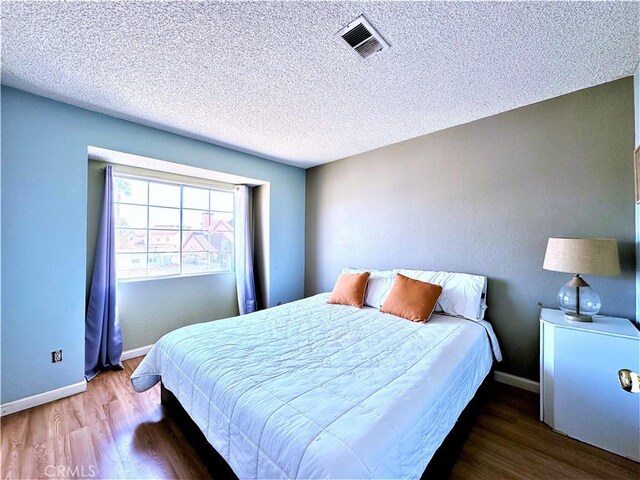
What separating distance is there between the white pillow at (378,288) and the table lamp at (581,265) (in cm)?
132

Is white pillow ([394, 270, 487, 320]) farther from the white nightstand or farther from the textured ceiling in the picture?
the textured ceiling

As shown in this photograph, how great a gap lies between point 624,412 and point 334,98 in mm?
2859

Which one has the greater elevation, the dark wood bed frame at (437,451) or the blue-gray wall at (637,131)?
the blue-gray wall at (637,131)

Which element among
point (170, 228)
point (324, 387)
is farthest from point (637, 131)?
point (170, 228)

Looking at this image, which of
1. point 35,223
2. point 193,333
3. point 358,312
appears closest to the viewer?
point 193,333

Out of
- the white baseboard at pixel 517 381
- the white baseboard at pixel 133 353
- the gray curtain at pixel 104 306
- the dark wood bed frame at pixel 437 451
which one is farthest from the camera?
the white baseboard at pixel 133 353

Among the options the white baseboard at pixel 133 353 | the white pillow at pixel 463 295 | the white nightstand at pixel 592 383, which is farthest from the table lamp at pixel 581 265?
the white baseboard at pixel 133 353

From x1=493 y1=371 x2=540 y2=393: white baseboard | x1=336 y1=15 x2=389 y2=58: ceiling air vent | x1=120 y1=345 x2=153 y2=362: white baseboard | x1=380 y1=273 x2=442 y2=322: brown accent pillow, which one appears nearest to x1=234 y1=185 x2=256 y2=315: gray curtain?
x1=120 y1=345 x2=153 y2=362: white baseboard

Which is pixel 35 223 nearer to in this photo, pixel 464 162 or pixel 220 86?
pixel 220 86

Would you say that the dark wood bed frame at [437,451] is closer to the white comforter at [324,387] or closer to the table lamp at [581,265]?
the white comforter at [324,387]

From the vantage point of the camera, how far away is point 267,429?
1.04 m

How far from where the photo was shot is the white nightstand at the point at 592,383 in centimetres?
151

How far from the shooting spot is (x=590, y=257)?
167 cm

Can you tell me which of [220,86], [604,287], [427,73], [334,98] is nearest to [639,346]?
[604,287]
